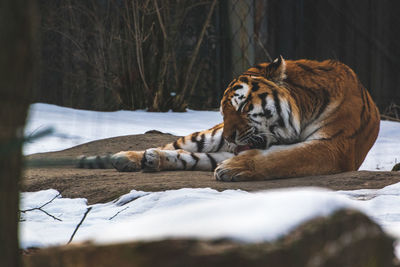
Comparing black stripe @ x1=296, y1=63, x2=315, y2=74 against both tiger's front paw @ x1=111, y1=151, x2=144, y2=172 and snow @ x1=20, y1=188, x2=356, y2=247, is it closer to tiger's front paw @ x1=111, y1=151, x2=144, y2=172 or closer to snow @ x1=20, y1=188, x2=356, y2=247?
tiger's front paw @ x1=111, y1=151, x2=144, y2=172

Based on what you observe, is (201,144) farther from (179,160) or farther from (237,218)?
(237,218)

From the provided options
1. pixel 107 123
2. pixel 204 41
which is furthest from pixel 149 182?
pixel 204 41

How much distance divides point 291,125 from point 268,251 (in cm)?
261

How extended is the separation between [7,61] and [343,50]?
7.08 meters

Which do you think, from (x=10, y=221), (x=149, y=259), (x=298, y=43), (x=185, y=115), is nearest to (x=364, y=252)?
(x=149, y=259)

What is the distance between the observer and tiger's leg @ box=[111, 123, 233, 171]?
3699 millimetres

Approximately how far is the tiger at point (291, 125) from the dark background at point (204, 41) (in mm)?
3297

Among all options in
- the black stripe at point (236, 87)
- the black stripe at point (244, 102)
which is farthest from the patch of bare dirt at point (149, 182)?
the black stripe at point (236, 87)

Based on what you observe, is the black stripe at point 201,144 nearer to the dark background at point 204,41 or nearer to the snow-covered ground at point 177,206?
the snow-covered ground at point 177,206

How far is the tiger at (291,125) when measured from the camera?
319 cm

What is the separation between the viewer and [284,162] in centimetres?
316

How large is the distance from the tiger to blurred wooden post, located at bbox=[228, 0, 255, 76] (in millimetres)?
3750

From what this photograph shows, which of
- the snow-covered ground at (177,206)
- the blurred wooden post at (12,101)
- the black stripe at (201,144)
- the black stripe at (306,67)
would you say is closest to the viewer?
the blurred wooden post at (12,101)

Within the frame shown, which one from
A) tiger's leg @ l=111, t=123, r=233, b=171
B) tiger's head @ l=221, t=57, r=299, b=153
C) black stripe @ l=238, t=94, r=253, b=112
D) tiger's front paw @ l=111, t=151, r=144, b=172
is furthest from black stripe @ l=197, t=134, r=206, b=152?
black stripe @ l=238, t=94, r=253, b=112
